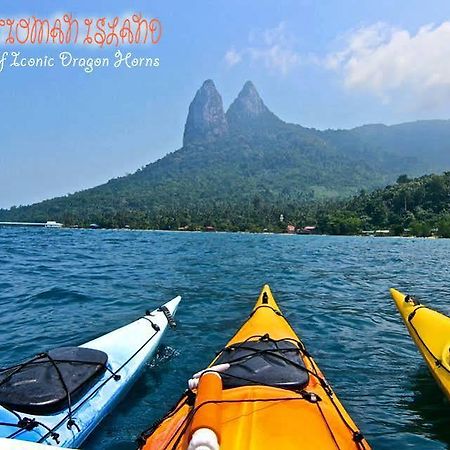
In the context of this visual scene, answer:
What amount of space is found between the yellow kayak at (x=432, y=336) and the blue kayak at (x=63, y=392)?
4.05 m

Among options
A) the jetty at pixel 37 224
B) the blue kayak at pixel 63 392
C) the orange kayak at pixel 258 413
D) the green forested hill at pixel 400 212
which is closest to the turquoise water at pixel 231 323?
the blue kayak at pixel 63 392

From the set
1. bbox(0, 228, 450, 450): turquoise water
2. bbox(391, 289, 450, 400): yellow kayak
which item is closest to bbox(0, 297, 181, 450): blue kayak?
bbox(0, 228, 450, 450): turquoise water

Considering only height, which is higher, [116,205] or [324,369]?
[116,205]

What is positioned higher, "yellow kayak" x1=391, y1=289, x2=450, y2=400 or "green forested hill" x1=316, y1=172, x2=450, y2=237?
"green forested hill" x1=316, y1=172, x2=450, y2=237

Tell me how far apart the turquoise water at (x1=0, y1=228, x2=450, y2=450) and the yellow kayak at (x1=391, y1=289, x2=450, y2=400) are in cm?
51

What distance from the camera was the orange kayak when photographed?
279cm

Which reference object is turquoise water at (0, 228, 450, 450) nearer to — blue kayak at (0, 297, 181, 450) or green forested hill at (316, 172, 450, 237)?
blue kayak at (0, 297, 181, 450)

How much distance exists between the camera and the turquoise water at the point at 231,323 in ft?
16.6

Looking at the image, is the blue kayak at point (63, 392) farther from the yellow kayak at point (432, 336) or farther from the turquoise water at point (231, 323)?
the yellow kayak at point (432, 336)

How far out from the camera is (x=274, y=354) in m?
4.33

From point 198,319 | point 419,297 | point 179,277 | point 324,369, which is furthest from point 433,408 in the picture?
point 179,277

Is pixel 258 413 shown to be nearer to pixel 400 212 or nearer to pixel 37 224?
pixel 400 212

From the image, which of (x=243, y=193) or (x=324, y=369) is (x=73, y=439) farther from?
(x=243, y=193)

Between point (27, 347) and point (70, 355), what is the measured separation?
10.2 ft
